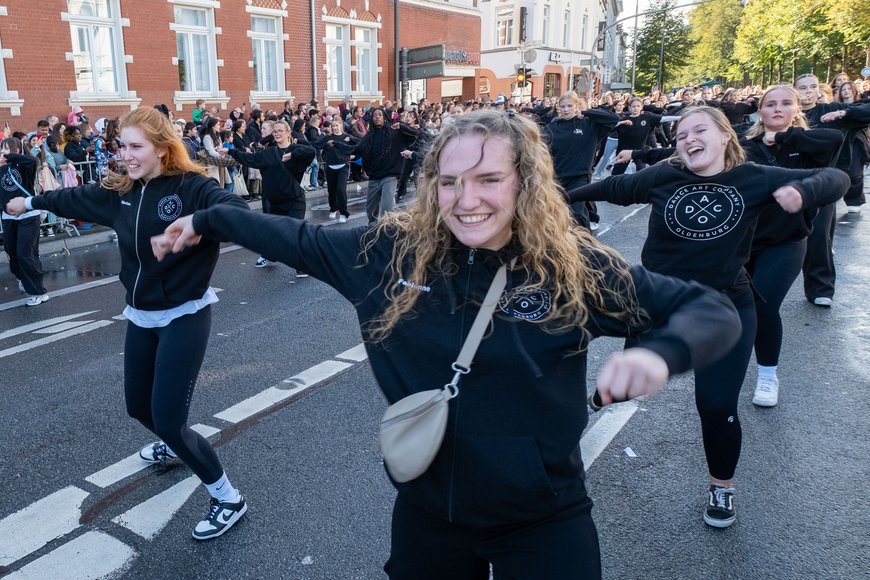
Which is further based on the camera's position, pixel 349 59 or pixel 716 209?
pixel 349 59

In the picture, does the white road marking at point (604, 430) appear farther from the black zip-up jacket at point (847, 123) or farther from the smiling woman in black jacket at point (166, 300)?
the black zip-up jacket at point (847, 123)

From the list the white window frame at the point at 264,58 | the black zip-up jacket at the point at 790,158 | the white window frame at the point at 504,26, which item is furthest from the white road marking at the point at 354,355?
the white window frame at the point at 504,26

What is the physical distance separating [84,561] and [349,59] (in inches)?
1010

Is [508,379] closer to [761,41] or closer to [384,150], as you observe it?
[384,150]

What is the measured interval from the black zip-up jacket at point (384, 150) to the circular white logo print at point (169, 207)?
8.00 meters

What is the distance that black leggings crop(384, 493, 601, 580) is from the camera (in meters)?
1.88

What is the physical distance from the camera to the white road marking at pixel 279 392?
4.89m

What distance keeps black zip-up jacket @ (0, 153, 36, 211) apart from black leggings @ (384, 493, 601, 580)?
26.2 feet

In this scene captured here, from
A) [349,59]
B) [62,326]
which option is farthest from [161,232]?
[349,59]

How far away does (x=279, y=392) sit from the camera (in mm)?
5266

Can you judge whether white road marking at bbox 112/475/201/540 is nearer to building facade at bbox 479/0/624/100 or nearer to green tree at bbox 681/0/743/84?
building facade at bbox 479/0/624/100

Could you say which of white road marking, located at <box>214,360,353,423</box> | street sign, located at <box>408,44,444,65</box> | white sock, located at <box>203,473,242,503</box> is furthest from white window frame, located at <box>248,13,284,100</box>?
white sock, located at <box>203,473,242,503</box>

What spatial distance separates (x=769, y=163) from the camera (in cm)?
512

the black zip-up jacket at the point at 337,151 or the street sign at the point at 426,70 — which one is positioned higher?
the street sign at the point at 426,70
